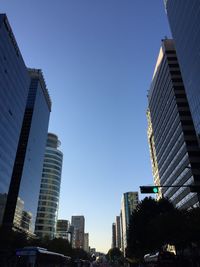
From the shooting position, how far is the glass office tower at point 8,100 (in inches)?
3639

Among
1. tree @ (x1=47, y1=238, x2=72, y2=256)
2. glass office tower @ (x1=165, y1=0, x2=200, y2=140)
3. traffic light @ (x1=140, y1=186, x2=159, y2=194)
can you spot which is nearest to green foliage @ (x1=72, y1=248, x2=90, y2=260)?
tree @ (x1=47, y1=238, x2=72, y2=256)

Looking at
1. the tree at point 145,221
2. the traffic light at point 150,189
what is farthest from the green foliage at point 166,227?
the traffic light at point 150,189

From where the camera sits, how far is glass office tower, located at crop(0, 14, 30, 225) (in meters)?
92.4

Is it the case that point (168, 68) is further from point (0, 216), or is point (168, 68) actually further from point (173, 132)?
point (0, 216)

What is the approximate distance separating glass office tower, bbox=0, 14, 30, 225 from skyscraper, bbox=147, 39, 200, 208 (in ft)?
184

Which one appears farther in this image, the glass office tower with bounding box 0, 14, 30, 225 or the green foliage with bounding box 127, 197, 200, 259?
the glass office tower with bounding box 0, 14, 30, 225

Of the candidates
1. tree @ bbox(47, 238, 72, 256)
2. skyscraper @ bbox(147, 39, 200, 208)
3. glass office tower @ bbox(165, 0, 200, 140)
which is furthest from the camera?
tree @ bbox(47, 238, 72, 256)

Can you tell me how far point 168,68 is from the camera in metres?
112

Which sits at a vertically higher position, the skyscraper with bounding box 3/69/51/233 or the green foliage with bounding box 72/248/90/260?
the skyscraper with bounding box 3/69/51/233

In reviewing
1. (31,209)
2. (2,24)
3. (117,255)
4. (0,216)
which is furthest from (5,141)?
(117,255)

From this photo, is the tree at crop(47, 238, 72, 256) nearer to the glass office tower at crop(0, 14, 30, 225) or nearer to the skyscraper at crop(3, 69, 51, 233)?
the skyscraper at crop(3, 69, 51, 233)

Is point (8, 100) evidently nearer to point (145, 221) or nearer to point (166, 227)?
point (145, 221)

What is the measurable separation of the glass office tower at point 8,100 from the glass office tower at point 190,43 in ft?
174

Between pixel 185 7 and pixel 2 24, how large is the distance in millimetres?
53726
